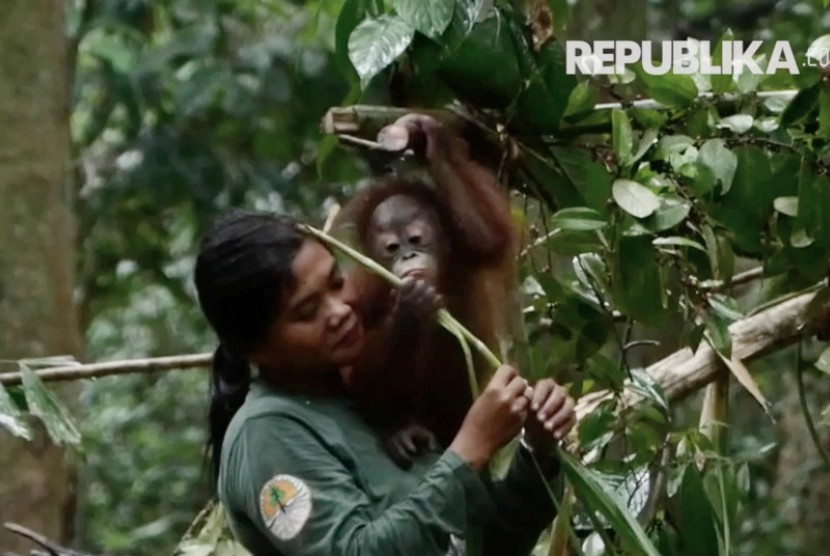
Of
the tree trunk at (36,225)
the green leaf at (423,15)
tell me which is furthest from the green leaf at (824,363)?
the tree trunk at (36,225)

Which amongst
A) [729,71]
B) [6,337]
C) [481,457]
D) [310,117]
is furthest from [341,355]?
[310,117]

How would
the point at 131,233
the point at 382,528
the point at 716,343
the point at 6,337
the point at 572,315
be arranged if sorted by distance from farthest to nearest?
1. the point at 131,233
2. the point at 6,337
3. the point at 572,315
4. the point at 716,343
5. the point at 382,528

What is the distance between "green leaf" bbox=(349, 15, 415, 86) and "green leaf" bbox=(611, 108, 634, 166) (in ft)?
0.88

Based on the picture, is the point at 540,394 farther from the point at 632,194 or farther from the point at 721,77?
the point at 721,77

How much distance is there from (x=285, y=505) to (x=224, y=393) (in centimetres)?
30

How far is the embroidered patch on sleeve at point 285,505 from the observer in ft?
5.08

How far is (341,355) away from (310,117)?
2635mm

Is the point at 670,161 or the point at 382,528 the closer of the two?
the point at 382,528

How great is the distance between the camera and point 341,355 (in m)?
1.69

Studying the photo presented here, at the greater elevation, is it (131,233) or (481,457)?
(481,457)

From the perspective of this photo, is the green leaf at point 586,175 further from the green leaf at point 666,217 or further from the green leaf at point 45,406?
the green leaf at point 45,406

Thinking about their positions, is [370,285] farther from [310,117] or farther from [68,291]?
[310,117]

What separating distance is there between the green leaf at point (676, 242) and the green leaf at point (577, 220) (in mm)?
107

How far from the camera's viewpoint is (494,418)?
60.2 inches
